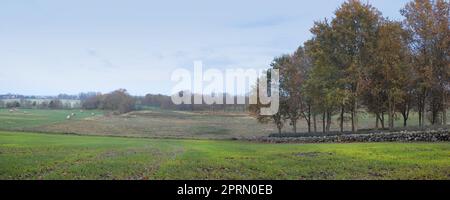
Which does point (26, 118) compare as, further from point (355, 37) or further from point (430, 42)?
point (430, 42)

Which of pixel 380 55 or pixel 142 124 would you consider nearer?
pixel 380 55

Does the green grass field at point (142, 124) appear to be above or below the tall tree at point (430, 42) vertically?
below

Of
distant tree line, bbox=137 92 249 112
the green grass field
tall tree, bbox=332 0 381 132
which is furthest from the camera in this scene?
the green grass field

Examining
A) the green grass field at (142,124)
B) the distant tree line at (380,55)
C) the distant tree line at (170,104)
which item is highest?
the distant tree line at (380,55)

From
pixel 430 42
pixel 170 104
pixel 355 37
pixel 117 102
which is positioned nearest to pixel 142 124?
pixel 117 102

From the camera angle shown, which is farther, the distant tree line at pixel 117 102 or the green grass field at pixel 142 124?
the distant tree line at pixel 117 102

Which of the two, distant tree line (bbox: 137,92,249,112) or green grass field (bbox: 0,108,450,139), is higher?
distant tree line (bbox: 137,92,249,112)

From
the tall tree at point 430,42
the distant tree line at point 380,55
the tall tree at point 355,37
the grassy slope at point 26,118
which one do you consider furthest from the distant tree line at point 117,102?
the tall tree at point 430,42

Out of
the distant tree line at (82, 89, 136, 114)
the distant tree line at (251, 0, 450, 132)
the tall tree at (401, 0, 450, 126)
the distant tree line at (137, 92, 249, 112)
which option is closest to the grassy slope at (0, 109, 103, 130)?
the distant tree line at (82, 89, 136, 114)

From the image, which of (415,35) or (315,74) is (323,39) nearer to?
(315,74)

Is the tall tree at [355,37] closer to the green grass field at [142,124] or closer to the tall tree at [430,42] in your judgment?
the tall tree at [430,42]

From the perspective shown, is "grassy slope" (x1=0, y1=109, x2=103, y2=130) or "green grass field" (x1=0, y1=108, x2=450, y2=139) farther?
"green grass field" (x1=0, y1=108, x2=450, y2=139)

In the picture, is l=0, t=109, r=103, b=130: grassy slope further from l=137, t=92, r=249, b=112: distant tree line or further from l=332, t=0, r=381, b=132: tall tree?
l=332, t=0, r=381, b=132: tall tree
